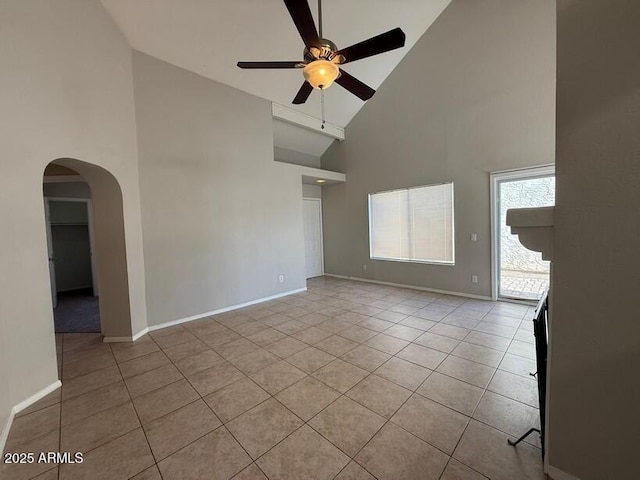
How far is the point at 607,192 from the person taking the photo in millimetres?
1110

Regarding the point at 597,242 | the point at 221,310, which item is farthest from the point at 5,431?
the point at 597,242

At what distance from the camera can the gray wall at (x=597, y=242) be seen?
106 cm

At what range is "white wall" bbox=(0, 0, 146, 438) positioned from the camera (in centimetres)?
194

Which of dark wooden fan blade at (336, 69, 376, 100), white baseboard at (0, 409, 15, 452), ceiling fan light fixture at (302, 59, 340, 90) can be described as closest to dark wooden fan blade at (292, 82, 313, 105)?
dark wooden fan blade at (336, 69, 376, 100)

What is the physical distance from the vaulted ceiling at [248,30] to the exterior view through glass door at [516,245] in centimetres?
312

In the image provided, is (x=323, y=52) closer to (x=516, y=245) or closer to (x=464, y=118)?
(x=464, y=118)

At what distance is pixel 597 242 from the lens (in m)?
1.15

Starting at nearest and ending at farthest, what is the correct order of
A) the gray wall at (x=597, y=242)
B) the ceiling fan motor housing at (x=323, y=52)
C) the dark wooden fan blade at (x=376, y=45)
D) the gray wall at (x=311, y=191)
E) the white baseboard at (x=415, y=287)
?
the gray wall at (x=597, y=242), the dark wooden fan blade at (x=376, y=45), the ceiling fan motor housing at (x=323, y=52), the white baseboard at (x=415, y=287), the gray wall at (x=311, y=191)

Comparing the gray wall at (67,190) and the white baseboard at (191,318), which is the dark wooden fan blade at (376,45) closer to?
the white baseboard at (191,318)

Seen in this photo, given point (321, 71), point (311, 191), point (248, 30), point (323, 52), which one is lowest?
point (311, 191)

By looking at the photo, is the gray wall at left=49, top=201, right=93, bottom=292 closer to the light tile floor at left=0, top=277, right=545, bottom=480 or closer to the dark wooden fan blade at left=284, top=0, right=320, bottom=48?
the light tile floor at left=0, top=277, right=545, bottom=480

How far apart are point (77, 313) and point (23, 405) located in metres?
2.90

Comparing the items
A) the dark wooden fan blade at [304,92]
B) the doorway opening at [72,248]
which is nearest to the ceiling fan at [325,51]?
the dark wooden fan blade at [304,92]

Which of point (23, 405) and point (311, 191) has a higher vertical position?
point (311, 191)
